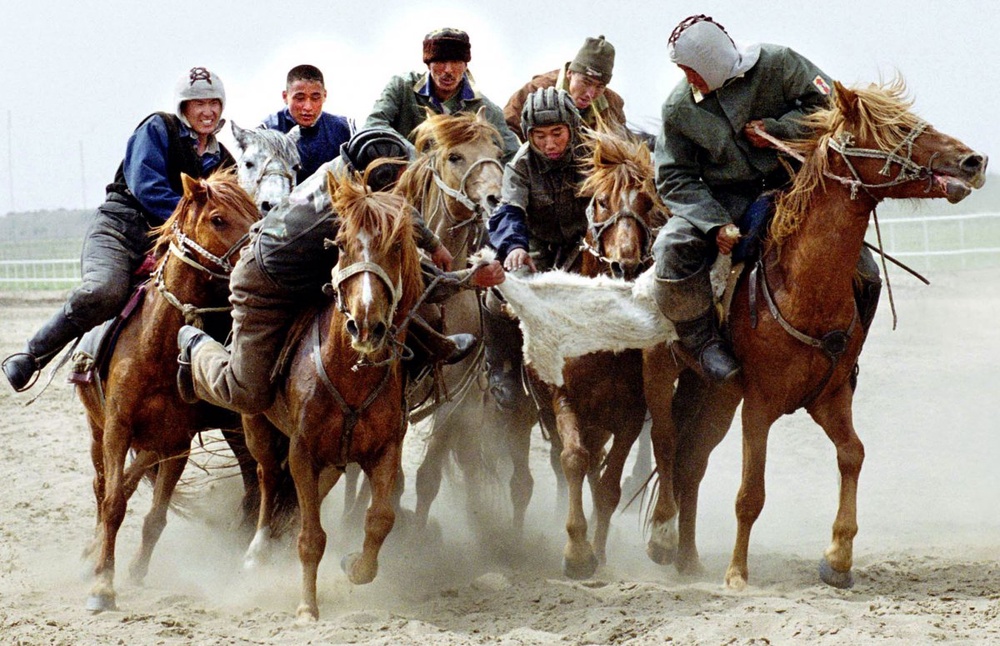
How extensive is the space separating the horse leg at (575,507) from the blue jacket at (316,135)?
87.0 inches

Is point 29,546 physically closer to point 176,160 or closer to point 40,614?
point 40,614

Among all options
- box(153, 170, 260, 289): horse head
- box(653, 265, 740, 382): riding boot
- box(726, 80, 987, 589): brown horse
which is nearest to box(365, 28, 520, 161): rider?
box(153, 170, 260, 289): horse head

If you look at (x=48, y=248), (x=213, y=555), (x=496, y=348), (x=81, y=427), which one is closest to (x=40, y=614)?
(x=213, y=555)

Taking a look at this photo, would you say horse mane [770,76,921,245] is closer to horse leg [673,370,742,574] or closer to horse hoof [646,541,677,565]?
horse leg [673,370,742,574]

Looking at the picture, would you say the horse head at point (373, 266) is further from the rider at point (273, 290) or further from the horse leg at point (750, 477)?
the horse leg at point (750, 477)

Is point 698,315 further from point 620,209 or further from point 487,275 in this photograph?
point 487,275

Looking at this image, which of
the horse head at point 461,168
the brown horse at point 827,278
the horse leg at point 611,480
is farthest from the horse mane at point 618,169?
the horse leg at point 611,480

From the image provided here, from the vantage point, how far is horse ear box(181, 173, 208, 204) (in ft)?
21.6

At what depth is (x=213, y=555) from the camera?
7555 millimetres

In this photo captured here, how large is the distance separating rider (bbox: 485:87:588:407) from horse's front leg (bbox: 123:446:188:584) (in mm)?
1756

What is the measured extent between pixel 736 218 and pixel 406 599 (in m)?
2.33

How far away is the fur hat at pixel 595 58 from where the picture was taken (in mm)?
7871

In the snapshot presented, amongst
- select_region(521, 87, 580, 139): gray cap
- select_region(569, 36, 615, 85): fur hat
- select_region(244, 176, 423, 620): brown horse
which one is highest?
select_region(569, 36, 615, 85): fur hat

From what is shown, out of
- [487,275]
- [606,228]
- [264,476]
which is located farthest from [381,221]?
[264,476]
